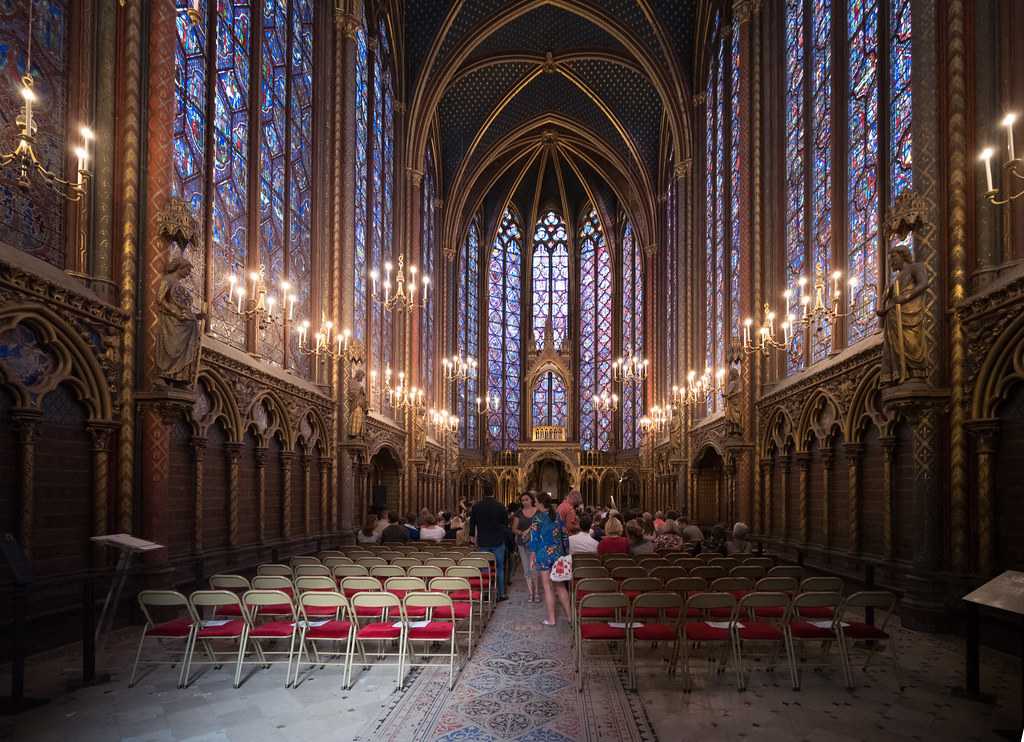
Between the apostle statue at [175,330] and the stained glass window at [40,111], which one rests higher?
the stained glass window at [40,111]

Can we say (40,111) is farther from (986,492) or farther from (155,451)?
(986,492)

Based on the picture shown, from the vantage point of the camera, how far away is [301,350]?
58.8ft

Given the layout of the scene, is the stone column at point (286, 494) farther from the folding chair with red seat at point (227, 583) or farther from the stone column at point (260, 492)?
the folding chair with red seat at point (227, 583)

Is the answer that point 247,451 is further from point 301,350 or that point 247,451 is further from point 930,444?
point 930,444

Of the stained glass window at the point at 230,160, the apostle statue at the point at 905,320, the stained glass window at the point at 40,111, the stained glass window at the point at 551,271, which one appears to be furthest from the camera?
the stained glass window at the point at 551,271

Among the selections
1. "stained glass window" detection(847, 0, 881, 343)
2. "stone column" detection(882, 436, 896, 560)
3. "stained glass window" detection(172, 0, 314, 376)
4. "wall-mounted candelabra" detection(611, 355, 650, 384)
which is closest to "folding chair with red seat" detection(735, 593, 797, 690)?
"stone column" detection(882, 436, 896, 560)

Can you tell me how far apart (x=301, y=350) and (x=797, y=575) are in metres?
12.4

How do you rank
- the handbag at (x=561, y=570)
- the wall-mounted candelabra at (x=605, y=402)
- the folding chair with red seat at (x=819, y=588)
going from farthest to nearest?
1. the wall-mounted candelabra at (x=605, y=402)
2. the handbag at (x=561, y=570)
3. the folding chair with red seat at (x=819, y=588)

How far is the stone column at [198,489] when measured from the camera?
38.9 feet

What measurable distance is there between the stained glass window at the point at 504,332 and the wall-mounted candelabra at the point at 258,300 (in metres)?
27.9

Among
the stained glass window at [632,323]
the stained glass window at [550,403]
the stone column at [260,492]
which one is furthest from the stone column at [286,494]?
the stained glass window at [550,403]

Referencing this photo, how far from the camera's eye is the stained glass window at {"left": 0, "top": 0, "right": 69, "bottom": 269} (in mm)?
8375

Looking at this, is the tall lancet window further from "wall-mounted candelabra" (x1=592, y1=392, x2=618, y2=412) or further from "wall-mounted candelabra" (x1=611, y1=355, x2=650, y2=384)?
"wall-mounted candelabra" (x1=592, y1=392, x2=618, y2=412)

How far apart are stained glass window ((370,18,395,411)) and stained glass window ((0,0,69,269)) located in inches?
589
